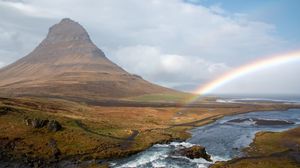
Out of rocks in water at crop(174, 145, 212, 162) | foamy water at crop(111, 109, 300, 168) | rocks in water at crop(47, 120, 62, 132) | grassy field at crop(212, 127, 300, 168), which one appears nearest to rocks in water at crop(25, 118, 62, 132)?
rocks in water at crop(47, 120, 62, 132)

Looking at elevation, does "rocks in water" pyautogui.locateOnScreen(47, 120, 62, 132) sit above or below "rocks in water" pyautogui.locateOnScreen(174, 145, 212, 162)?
above

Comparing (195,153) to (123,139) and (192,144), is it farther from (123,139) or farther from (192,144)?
(123,139)

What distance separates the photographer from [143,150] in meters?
78.4

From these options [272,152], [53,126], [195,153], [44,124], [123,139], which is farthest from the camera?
[123,139]

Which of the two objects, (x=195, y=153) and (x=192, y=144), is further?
(x=192, y=144)

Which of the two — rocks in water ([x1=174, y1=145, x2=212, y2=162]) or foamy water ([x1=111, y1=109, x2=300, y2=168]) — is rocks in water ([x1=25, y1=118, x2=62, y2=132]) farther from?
rocks in water ([x1=174, y1=145, x2=212, y2=162])

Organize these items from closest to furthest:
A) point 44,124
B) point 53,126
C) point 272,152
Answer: point 272,152 → point 53,126 → point 44,124

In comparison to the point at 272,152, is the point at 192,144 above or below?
below

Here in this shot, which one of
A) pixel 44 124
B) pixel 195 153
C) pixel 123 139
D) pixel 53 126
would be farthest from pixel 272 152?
pixel 44 124

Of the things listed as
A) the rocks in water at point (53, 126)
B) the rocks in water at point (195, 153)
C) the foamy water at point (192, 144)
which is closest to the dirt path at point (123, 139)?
the foamy water at point (192, 144)

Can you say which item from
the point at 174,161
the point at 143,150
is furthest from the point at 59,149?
the point at 174,161

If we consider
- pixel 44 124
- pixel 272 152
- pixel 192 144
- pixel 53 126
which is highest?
pixel 44 124

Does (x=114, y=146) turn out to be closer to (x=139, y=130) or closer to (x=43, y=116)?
(x=139, y=130)

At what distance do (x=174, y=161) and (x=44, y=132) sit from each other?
1459 inches
